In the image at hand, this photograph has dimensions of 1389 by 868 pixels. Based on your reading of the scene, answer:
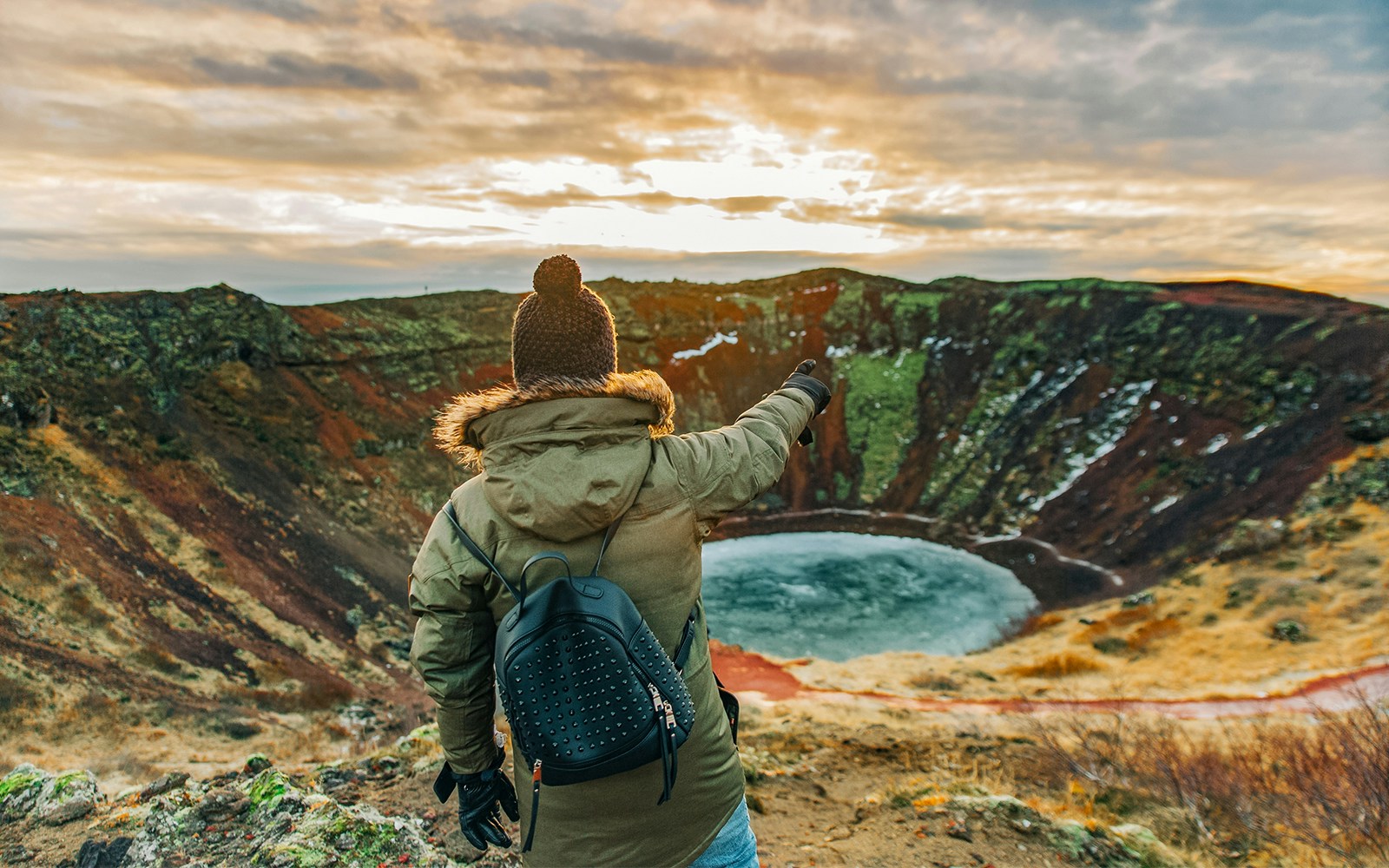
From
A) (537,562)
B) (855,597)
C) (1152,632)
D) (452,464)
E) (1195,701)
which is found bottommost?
(855,597)

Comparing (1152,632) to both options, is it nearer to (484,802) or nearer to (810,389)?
(810,389)

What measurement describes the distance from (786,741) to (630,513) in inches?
433

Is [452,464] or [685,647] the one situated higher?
[685,647]

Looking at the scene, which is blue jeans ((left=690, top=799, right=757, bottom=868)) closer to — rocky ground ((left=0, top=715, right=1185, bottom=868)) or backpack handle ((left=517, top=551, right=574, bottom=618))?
backpack handle ((left=517, top=551, right=574, bottom=618))

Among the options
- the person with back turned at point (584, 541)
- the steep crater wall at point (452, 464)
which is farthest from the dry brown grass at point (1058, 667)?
the person with back turned at point (584, 541)

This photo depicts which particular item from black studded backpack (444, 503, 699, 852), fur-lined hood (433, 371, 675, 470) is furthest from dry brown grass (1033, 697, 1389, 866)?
fur-lined hood (433, 371, 675, 470)

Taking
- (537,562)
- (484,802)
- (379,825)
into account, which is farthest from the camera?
(379,825)

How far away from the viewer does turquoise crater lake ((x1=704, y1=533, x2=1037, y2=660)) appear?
1273 inches

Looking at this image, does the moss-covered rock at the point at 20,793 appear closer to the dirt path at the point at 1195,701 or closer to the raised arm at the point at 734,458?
the raised arm at the point at 734,458

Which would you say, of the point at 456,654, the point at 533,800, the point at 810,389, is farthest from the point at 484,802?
the point at 810,389

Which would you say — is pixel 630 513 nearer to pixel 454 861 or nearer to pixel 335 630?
pixel 454 861

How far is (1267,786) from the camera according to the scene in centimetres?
838

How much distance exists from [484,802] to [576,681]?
0.97m

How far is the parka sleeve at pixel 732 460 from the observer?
2.44 m
